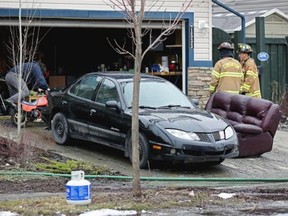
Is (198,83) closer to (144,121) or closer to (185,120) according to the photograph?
(185,120)

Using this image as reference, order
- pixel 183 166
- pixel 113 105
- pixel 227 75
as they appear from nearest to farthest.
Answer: pixel 113 105, pixel 183 166, pixel 227 75

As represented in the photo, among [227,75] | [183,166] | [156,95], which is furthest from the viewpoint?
[227,75]

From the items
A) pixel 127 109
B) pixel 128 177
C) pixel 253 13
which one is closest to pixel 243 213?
pixel 128 177

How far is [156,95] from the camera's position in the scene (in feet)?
40.3

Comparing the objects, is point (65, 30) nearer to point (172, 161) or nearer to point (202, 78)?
point (202, 78)

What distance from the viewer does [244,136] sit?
1262cm

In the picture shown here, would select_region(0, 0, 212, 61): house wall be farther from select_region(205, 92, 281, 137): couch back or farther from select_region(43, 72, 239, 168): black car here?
select_region(205, 92, 281, 137): couch back

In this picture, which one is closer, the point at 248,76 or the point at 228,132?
the point at 228,132

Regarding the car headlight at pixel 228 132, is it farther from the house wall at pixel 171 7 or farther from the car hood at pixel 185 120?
the house wall at pixel 171 7

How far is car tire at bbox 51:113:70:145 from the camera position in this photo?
13.1m

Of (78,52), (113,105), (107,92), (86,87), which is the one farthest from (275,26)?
(113,105)

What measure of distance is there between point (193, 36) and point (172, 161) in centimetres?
759

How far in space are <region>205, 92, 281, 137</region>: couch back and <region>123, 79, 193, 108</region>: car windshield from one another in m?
1.05

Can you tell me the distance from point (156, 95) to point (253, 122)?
6.49 feet
